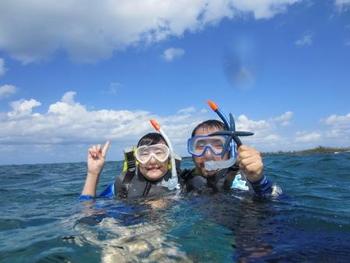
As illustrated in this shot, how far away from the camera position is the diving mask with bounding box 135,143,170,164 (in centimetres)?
618

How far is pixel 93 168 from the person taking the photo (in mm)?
6234

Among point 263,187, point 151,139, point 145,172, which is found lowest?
point 263,187

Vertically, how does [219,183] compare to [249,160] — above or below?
below

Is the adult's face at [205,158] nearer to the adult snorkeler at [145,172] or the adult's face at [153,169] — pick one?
the adult snorkeler at [145,172]

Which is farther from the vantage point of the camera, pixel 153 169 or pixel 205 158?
pixel 153 169

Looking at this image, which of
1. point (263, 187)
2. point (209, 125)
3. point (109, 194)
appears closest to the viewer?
point (263, 187)

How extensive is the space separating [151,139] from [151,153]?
341 millimetres

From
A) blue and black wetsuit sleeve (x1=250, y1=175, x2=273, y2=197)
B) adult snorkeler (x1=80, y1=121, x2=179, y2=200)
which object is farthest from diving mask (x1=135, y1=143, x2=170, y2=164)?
blue and black wetsuit sleeve (x1=250, y1=175, x2=273, y2=197)

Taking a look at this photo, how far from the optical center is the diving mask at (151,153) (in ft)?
20.3

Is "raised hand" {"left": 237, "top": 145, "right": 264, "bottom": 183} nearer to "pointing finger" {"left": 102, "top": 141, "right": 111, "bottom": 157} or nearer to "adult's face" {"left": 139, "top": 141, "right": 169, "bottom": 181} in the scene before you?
"adult's face" {"left": 139, "top": 141, "right": 169, "bottom": 181}

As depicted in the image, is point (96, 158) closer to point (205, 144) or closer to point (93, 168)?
point (93, 168)

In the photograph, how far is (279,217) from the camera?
4.69 m

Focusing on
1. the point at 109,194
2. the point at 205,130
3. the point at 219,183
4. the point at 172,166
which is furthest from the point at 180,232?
the point at 109,194

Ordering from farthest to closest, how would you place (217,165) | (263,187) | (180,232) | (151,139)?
(151,139) < (217,165) < (263,187) < (180,232)
